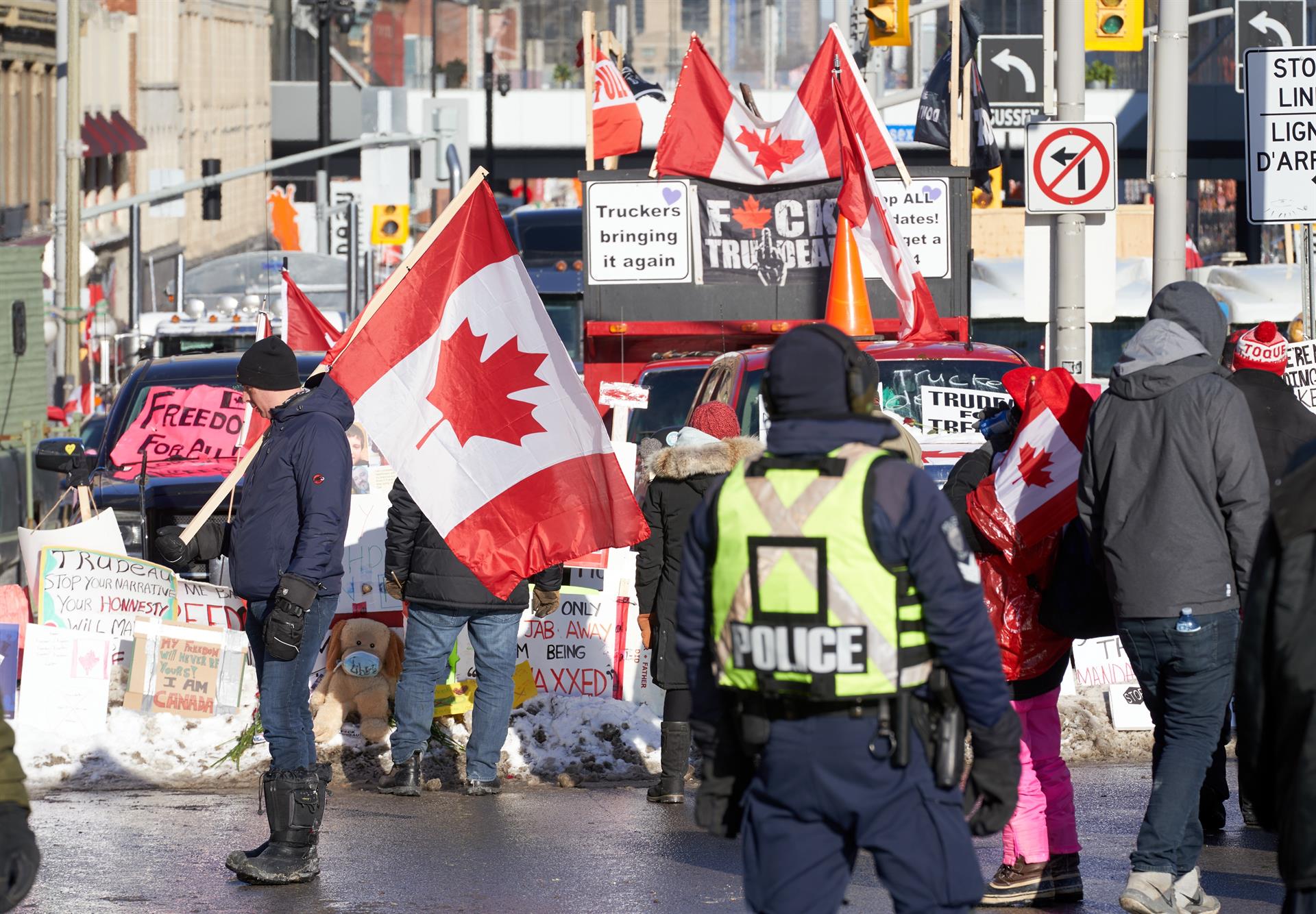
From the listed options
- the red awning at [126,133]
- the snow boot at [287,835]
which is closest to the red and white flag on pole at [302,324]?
the snow boot at [287,835]

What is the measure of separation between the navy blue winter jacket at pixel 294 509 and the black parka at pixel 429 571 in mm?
1603

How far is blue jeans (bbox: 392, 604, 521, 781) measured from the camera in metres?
9.14

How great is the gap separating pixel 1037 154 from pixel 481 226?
5158mm

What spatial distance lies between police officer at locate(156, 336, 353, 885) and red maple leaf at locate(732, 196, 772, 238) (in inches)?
349

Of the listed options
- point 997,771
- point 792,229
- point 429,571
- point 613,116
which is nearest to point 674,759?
point 429,571

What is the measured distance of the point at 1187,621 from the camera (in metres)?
6.38

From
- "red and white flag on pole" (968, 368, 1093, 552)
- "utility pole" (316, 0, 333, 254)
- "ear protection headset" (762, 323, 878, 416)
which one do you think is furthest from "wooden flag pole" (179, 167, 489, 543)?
"utility pole" (316, 0, 333, 254)

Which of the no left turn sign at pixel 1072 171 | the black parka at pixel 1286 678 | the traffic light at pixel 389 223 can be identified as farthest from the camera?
the traffic light at pixel 389 223

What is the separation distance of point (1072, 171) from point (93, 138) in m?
40.4

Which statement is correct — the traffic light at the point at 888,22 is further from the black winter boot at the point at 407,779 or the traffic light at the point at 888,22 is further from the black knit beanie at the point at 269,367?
the black knit beanie at the point at 269,367

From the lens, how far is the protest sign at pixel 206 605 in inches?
408

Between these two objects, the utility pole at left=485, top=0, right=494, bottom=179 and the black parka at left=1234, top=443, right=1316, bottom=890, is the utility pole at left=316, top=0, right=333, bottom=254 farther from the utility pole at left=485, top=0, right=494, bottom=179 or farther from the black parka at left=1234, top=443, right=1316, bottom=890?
the black parka at left=1234, top=443, right=1316, bottom=890

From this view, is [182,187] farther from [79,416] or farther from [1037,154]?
[1037,154]

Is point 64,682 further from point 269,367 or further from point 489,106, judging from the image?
point 489,106
